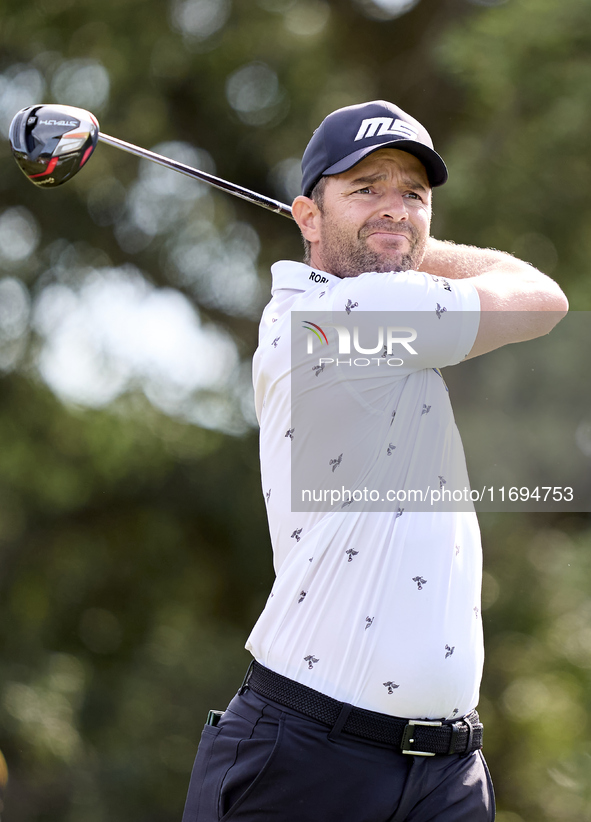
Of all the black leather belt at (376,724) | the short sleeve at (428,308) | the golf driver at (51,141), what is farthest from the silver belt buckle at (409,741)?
the golf driver at (51,141)

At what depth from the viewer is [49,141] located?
2195mm

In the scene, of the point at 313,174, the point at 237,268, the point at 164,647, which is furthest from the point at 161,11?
the point at 313,174

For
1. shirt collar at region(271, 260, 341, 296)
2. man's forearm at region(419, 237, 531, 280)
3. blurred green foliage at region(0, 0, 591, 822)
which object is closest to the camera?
shirt collar at region(271, 260, 341, 296)

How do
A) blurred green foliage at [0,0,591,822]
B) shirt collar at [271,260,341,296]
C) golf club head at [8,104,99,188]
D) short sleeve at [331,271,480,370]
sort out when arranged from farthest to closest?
blurred green foliage at [0,0,591,822]
golf club head at [8,104,99,188]
shirt collar at [271,260,341,296]
short sleeve at [331,271,480,370]

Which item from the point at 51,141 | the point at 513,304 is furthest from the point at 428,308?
the point at 51,141

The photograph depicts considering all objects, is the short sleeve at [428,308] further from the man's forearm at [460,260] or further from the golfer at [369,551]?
→ the man's forearm at [460,260]

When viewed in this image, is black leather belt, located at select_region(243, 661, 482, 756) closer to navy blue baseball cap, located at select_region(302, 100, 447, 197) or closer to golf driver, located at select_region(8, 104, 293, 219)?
navy blue baseball cap, located at select_region(302, 100, 447, 197)

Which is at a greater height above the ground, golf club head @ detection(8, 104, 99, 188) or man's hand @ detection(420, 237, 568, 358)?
golf club head @ detection(8, 104, 99, 188)

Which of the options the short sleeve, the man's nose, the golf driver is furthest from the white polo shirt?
the golf driver

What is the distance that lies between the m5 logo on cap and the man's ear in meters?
0.18

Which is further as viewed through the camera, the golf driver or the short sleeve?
the golf driver

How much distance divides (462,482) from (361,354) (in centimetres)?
30

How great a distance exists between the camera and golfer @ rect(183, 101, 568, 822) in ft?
5.53

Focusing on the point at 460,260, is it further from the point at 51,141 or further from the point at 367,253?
the point at 51,141
